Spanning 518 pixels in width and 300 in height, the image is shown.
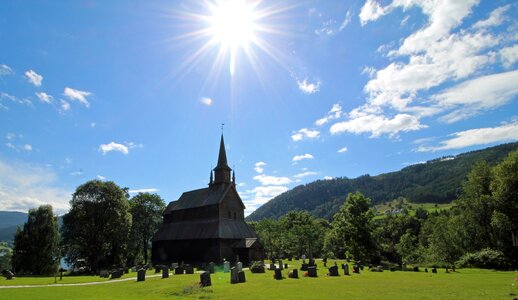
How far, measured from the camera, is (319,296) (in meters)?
15.8

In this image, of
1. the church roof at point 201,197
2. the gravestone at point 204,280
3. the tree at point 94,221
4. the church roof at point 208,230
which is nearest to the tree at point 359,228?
the church roof at point 208,230

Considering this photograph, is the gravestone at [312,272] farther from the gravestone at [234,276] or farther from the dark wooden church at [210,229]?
the dark wooden church at [210,229]

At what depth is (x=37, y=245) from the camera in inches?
1885

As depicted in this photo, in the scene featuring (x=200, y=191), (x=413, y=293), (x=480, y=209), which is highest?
(x=200, y=191)

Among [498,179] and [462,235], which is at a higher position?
[498,179]

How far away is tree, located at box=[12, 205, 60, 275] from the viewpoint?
1853 inches

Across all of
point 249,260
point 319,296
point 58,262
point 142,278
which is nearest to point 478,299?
point 319,296

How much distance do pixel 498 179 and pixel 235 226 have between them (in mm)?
35577

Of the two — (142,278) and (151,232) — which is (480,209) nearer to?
(142,278)

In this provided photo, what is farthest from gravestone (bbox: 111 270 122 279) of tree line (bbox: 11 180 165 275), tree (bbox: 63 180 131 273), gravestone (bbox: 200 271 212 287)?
gravestone (bbox: 200 271 212 287)

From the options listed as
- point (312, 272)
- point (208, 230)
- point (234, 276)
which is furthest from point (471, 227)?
point (208, 230)

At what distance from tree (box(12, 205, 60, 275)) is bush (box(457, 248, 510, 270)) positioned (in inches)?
2232

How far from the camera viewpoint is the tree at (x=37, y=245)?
154ft

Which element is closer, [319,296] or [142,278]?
[319,296]
